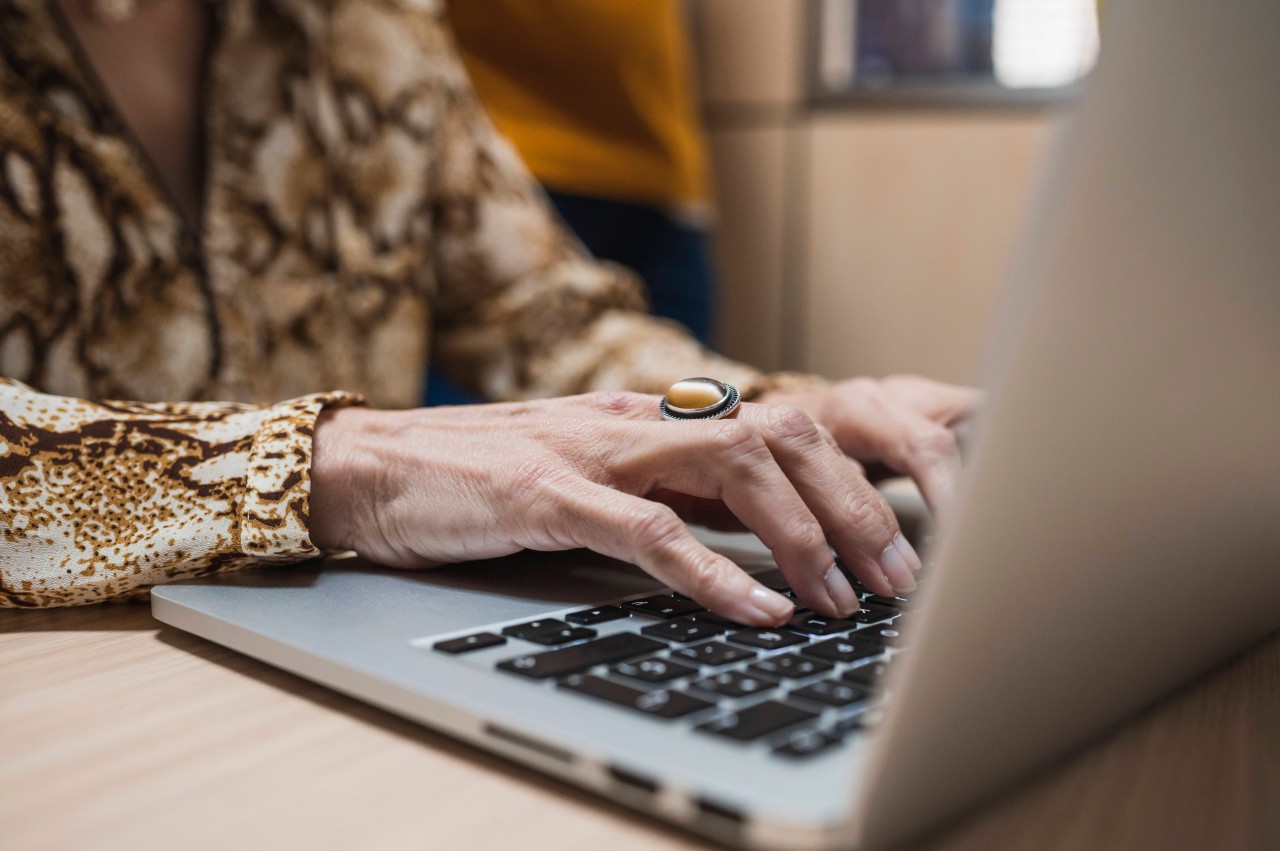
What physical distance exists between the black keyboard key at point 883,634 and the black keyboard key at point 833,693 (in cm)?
6

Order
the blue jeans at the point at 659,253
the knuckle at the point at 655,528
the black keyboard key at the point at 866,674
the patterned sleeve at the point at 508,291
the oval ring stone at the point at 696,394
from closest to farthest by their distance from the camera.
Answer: the black keyboard key at the point at 866,674 < the knuckle at the point at 655,528 < the oval ring stone at the point at 696,394 < the patterned sleeve at the point at 508,291 < the blue jeans at the point at 659,253

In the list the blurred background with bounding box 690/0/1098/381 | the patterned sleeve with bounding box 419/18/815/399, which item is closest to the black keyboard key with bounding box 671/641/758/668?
the patterned sleeve with bounding box 419/18/815/399

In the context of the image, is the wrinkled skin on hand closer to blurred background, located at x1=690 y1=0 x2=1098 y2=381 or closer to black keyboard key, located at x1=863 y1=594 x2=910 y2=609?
black keyboard key, located at x1=863 y1=594 x2=910 y2=609

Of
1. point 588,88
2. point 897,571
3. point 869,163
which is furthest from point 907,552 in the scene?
point 869,163

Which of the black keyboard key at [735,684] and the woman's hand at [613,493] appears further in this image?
the woman's hand at [613,493]

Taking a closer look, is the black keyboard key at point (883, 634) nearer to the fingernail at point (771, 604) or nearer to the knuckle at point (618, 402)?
the fingernail at point (771, 604)

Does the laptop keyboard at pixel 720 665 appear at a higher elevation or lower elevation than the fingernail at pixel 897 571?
higher

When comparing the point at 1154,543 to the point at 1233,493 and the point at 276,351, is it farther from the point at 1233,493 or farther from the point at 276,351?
the point at 276,351

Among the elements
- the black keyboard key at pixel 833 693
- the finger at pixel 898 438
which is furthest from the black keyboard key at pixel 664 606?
the finger at pixel 898 438

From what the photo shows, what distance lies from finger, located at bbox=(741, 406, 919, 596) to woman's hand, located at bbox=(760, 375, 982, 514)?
15 cm

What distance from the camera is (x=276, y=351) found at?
3.37ft

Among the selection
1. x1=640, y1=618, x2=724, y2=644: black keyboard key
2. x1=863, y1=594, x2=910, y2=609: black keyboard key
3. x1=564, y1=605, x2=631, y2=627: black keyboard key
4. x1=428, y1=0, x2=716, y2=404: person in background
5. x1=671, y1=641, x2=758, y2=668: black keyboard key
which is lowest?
x1=863, y1=594, x2=910, y2=609: black keyboard key

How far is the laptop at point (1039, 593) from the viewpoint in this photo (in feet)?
0.84

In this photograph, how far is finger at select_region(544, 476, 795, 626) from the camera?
430mm
